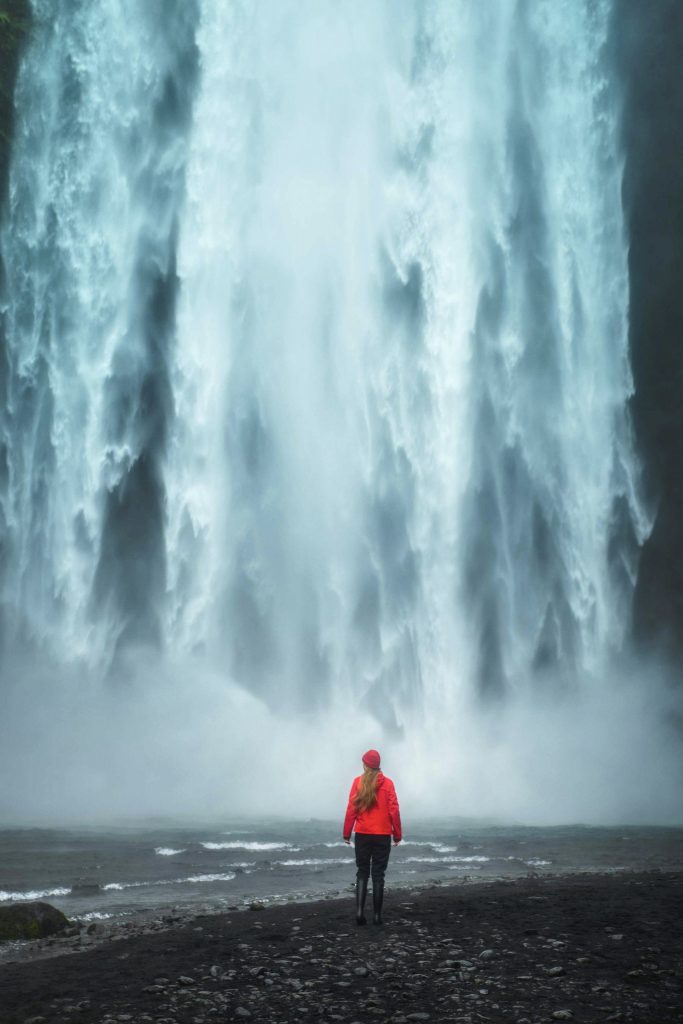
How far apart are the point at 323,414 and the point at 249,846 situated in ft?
63.9

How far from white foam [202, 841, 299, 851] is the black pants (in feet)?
33.4

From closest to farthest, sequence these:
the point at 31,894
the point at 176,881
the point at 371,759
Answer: the point at 371,759
the point at 31,894
the point at 176,881

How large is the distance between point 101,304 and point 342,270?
30.8 feet

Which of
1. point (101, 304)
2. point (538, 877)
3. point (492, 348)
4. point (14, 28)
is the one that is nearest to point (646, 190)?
point (492, 348)

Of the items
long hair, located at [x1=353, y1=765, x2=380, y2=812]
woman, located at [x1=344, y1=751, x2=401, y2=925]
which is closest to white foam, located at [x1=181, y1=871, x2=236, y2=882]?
woman, located at [x1=344, y1=751, x2=401, y2=925]

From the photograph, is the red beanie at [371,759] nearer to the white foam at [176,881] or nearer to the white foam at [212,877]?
the white foam at [176,881]

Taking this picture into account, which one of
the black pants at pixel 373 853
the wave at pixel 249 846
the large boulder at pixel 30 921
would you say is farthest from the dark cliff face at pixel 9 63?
the black pants at pixel 373 853

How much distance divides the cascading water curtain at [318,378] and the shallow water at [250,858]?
1025 centimetres

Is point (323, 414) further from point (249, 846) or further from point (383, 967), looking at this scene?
point (383, 967)

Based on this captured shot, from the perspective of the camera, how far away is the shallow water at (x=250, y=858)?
14.3 m

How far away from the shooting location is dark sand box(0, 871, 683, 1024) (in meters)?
6.74

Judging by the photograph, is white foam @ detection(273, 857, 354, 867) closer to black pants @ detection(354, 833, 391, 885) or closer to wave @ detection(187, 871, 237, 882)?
wave @ detection(187, 871, 237, 882)

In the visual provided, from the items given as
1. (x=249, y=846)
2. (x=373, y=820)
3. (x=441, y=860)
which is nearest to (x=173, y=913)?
(x=373, y=820)

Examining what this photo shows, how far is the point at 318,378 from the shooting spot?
36281mm
